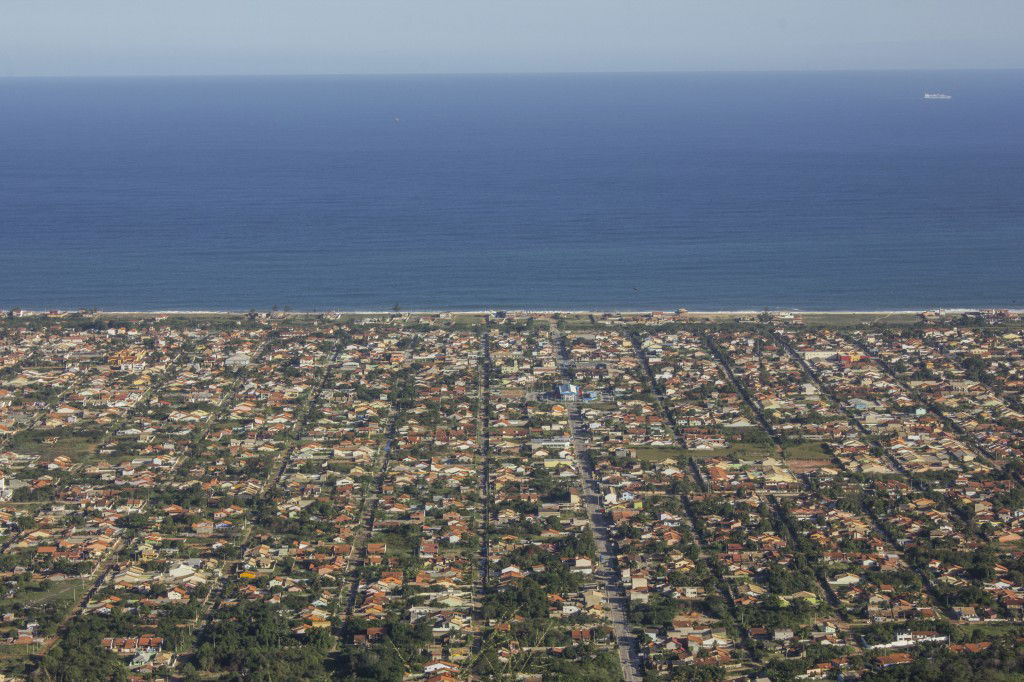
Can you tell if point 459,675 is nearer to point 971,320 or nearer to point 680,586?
point 680,586

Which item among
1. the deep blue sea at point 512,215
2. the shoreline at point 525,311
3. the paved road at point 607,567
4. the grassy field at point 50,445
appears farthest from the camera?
the deep blue sea at point 512,215

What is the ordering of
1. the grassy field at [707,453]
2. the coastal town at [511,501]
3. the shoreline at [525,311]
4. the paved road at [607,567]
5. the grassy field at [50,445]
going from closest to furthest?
the paved road at [607,567]
the coastal town at [511,501]
the grassy field at [707,453]
the grassy field at [50,445]
the shoreline at [525,311]

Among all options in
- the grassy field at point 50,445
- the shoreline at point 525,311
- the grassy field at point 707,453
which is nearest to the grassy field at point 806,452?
the grassy field at point 707,453

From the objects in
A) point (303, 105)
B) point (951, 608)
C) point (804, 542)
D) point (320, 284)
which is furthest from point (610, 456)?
point (303, 105)

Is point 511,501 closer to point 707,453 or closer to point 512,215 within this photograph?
point 707,453

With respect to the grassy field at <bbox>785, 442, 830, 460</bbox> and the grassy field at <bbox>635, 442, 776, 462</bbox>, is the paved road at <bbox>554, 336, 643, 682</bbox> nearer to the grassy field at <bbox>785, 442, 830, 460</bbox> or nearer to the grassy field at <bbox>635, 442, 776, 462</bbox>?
the grassy field at <bbox>635, 442, 776, 462</bbox>

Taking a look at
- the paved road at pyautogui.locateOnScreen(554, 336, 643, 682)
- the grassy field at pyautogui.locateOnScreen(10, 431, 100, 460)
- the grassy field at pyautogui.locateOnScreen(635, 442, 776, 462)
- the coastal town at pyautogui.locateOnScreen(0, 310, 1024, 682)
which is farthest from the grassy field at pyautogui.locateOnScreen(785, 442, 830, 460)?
the grassy field at pyautogui.locateOnScreen(10, 431, 100, 460)

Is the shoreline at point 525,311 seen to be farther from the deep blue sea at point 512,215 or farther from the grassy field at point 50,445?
the grassy field at point 50,445

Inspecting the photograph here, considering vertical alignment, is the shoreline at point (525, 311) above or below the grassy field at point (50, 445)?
below

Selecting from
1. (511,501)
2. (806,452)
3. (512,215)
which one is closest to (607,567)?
(511,501)
